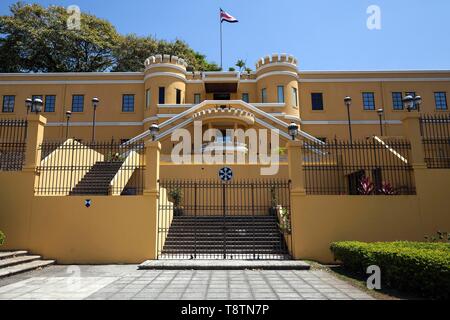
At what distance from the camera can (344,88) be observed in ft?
98.9

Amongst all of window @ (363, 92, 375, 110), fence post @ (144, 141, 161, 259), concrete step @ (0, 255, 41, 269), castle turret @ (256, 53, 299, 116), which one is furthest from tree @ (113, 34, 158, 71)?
concrete step @ (0, 255, 41, 269)

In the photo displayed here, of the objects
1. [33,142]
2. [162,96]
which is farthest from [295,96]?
[33,142]

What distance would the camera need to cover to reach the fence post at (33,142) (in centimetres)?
1193

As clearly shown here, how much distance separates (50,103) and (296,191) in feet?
84.1

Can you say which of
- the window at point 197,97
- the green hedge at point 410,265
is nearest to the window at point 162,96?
the window at point 197,97

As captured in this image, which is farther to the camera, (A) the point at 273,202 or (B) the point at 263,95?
(B) the point at 263,95

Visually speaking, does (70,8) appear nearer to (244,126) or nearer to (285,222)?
(244,126)

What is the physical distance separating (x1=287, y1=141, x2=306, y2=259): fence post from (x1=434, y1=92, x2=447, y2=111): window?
76.9ft

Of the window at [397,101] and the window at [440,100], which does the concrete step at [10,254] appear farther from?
the window at [440,100]

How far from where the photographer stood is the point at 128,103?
30.3 meters

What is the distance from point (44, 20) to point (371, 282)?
42.7 meters

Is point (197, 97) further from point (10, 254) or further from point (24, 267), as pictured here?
point (24, 267)

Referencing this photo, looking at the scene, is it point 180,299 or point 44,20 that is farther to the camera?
point 44,20

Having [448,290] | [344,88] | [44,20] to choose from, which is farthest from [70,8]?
[448,290]
